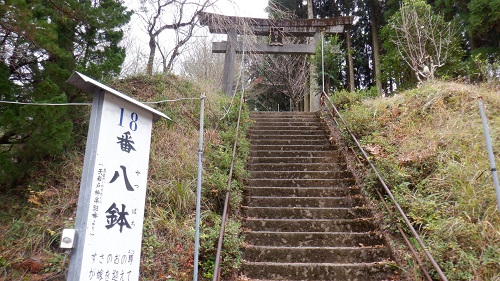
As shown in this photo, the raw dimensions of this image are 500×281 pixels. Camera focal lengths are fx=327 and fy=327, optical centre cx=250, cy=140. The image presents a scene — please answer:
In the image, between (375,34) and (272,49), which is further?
(375,34)

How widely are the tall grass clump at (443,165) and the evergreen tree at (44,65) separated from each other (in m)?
4.73

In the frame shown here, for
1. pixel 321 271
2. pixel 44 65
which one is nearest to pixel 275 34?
pixel 44 65

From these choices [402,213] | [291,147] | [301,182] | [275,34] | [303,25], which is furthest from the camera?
[303,25]

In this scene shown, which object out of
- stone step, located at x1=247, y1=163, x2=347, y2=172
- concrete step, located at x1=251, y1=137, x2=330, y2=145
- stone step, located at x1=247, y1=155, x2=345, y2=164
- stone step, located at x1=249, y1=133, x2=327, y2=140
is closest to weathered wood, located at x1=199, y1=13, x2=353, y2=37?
stone step, located at x1=249, y1=133, x2=327, y2=140

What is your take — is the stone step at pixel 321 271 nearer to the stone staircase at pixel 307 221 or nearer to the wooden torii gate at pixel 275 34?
the stone staircase at pixel 307 221

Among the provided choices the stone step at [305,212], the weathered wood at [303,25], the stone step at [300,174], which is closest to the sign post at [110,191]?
the stone step at [305,212]

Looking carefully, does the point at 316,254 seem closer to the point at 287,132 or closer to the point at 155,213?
the point at 155,213

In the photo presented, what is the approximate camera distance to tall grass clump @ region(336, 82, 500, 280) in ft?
11.5

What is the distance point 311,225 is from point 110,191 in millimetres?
3391

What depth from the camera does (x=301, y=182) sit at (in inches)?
249

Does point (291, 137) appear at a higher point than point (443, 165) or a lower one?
higher

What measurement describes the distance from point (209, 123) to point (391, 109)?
14.1ft

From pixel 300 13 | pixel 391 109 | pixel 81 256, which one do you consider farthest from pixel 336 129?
pixel 300 13

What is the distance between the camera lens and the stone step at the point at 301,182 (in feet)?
20.3
